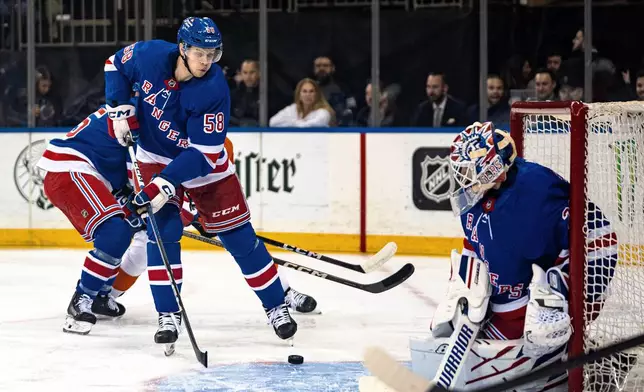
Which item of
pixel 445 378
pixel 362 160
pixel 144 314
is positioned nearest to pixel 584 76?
pixel 362 160

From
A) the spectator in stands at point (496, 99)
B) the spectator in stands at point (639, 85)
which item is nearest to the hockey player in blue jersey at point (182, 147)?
the spectator in stands at point (496, 99)

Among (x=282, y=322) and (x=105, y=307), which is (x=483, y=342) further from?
(x=105, y=307)

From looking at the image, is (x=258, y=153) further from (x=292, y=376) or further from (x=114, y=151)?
(x=292, y=376)

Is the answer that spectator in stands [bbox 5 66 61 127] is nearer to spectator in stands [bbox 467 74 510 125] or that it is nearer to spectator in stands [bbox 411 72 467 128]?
spectator in stands [bbox 411 72 467 128]

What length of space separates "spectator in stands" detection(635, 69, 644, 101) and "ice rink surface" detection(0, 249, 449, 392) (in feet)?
4.91

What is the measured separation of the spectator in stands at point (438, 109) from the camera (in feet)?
20.4

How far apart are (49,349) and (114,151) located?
83 centimetres

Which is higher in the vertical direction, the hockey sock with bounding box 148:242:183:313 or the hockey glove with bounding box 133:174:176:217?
the hockey glove with bounding box 133:174:176:217

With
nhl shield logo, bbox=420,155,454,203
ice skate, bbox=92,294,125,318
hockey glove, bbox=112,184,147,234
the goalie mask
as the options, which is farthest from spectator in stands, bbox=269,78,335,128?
the goalie mask

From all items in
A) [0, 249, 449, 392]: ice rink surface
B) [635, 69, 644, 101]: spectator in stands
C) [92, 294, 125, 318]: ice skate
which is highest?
[635, 69, 644, 101]: spectator in stands

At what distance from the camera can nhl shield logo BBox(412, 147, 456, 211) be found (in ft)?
19.9

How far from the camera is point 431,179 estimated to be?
20.0ft

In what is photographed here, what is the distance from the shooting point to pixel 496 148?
264cm

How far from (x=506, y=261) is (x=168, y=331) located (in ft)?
4.20
